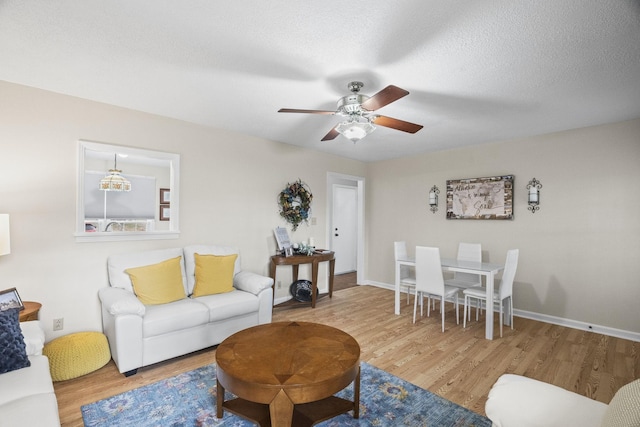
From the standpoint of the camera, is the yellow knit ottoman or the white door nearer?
the yellow knit ottoman

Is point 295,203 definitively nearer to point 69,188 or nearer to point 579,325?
point 69,188

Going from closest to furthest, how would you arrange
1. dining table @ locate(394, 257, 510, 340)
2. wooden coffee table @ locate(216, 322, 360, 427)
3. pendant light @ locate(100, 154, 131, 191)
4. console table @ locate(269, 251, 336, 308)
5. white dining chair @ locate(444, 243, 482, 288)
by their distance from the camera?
wooden coffee table @ locate(216, 322, 360, 427) → dining table @ locate(394, 257, 510, 340) → white dining chair @ locate(444, 243, 482, 288) → console table @ locate(269, 251, 336, 308) → pendant light @ locate(100, 154, 131, 191)

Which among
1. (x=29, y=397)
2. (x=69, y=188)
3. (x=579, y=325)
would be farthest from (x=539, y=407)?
(x=69, y=188)

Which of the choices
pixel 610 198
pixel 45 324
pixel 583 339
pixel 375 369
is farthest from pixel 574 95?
pixel 45 324

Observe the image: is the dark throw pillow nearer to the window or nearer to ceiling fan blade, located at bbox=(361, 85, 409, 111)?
ceiling fan blade, located at bbox=(361, 85, 409, 111)

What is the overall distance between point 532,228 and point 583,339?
137 cm

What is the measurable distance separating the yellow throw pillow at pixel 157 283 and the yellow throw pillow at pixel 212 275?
207mm

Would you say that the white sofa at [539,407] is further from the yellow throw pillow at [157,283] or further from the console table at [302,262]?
the console table at [302,262]

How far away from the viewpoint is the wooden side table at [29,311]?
7.48 feet

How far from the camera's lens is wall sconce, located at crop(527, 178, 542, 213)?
395 centimetres

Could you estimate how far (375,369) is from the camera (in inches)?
103

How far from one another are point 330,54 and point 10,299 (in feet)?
9.96


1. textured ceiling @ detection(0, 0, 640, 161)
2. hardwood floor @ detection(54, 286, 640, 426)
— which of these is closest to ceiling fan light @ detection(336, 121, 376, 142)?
textured ceiling @ detection(0, 0, 640, 161)

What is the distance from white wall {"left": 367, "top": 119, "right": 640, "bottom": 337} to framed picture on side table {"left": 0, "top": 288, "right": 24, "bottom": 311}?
502 centimetres
